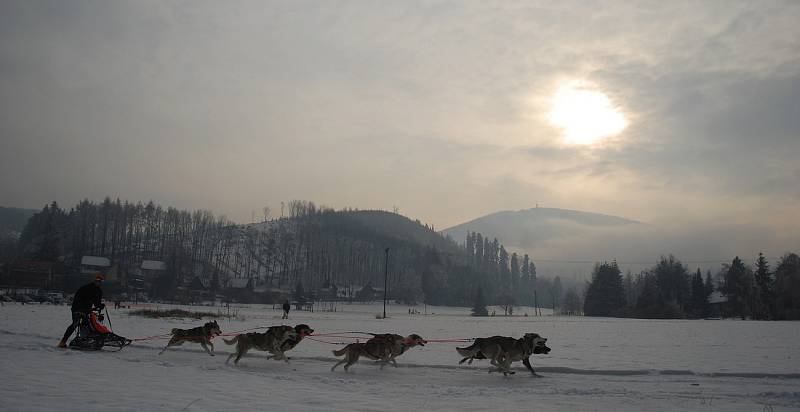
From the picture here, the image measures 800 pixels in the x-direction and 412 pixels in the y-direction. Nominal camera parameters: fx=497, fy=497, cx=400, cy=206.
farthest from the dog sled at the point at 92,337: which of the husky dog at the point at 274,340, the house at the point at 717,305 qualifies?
the house at the point at 717,305

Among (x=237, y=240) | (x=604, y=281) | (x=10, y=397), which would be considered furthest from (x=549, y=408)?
(x=237, y=240)

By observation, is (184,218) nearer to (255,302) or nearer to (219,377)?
(255,302)

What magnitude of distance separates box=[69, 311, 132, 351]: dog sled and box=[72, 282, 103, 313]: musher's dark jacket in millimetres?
271

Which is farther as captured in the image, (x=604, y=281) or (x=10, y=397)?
(x=604, y=281)

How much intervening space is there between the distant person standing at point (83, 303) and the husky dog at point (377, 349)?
8311mm

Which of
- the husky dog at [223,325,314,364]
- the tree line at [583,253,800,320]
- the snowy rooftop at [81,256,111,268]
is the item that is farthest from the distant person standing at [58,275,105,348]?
the snowy rooftop at [81,256,111,268]

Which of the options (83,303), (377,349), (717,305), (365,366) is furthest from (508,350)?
(717,305)

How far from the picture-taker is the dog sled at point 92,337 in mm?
15273

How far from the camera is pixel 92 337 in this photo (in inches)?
603

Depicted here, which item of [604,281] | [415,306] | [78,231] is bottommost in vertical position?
[415,306]

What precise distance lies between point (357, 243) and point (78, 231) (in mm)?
87468

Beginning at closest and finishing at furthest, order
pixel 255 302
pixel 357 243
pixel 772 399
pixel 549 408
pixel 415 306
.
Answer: pixel 549 408 < pixel 772 399 < pixel 255 302 < pixel 415 306 < pixel 357 243

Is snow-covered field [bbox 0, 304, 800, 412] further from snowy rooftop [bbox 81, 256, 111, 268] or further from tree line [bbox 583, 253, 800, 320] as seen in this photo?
snowy rooftop [bbox 81, 256, 111, 268]

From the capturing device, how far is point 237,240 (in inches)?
7200
